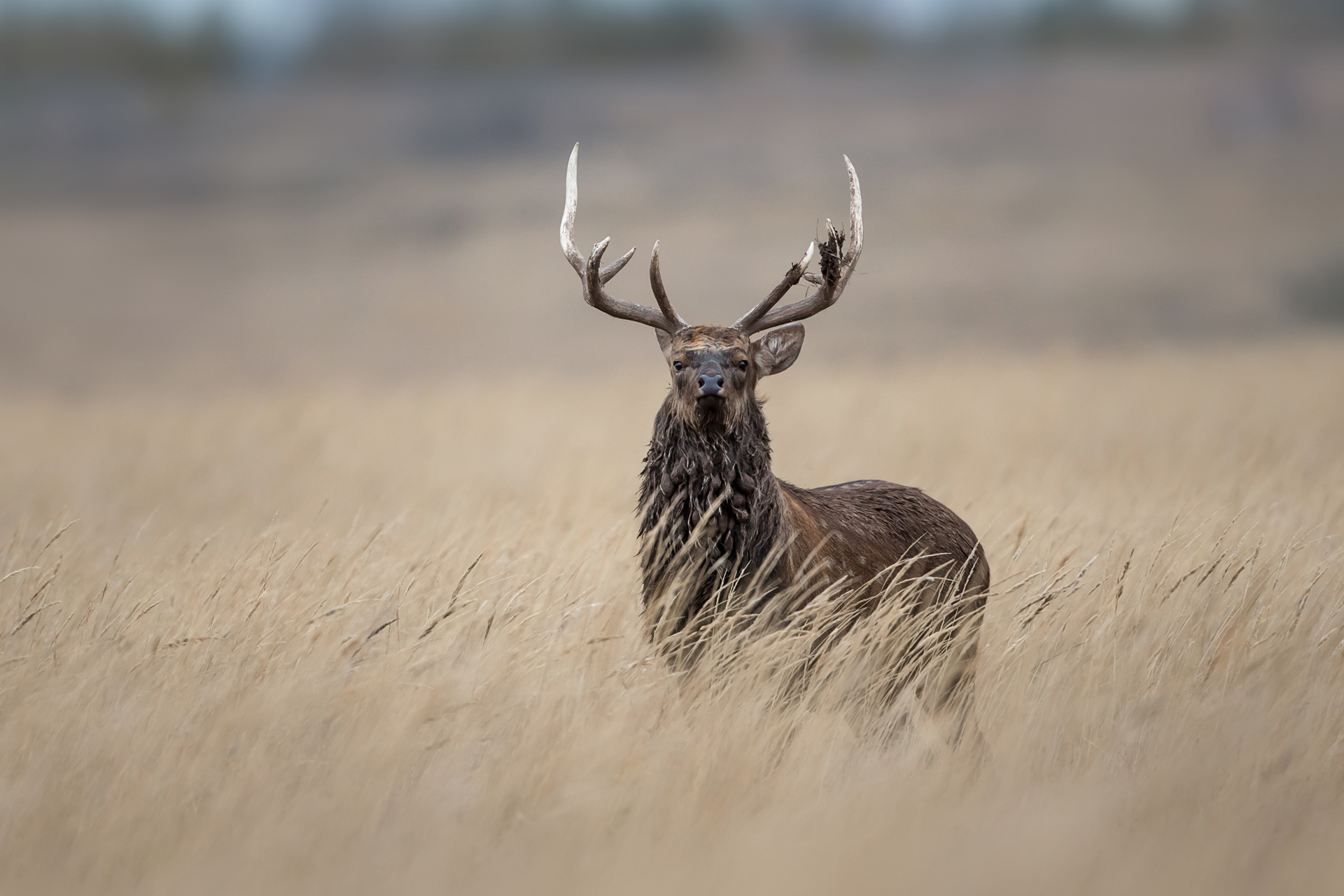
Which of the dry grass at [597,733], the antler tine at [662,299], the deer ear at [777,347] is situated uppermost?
the antler tine at [662,299]

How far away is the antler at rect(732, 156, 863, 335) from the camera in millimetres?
A: 5594

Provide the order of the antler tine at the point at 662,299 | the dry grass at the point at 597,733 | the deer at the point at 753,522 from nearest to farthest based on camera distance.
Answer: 1. the dry grass at the point at 597,733
2. the deer at the point at 753,522
3. the antler tine at the point at 662,299

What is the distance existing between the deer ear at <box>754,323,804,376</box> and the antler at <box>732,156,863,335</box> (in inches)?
2.6

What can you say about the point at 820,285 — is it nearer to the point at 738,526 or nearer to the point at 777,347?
the point at 777,347

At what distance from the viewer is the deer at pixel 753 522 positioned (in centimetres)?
498

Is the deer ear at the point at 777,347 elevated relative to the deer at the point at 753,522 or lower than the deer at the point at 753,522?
elevated

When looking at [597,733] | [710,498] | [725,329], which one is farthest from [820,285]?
[597,733]

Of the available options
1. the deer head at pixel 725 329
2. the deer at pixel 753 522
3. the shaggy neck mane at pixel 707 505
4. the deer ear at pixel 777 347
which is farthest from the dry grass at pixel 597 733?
the deer ear at pixel 777 347

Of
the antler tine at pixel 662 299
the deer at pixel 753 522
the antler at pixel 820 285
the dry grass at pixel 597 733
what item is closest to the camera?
the dry grass at pixel 597 733

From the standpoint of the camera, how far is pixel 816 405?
16.4 metres

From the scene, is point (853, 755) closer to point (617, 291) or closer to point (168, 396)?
point (168, 396)

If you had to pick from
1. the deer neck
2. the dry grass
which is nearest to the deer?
the deer neck

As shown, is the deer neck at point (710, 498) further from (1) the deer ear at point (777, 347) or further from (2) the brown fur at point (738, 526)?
(1) the deer ear at point (777, 347)

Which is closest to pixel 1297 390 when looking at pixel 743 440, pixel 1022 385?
pixel 1022 385
